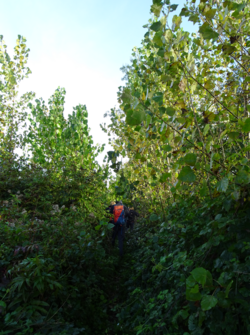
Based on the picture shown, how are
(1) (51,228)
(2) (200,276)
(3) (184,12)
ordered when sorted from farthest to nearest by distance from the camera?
1. (1) (51,228)
2. (3) (184,12)
3. (2) (200,276)


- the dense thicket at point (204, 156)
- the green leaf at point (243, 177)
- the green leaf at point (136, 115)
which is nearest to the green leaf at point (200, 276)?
the dense thicket at point (204, 156)

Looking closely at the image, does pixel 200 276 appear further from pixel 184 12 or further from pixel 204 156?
pixel 184 12

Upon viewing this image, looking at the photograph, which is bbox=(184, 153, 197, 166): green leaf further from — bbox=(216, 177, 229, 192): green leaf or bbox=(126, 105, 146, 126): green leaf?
bbox=(126, 105, 146, 126): green leaf

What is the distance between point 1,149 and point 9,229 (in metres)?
6.13

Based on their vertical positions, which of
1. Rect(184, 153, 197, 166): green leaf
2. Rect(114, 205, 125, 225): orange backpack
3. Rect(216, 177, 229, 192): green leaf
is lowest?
Rect(216, 177, 229, 192): green leaf

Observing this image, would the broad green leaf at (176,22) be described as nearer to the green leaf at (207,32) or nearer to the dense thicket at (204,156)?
the dense thicket at (204,156)

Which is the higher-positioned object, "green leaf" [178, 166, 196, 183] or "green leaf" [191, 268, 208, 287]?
"green leaf" [178, 166, 196, 183]

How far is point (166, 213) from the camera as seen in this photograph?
13.4 feet

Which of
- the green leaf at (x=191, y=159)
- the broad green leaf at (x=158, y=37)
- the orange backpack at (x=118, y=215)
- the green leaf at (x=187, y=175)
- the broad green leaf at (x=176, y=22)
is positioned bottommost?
the green leaf at (x=187, y=175)

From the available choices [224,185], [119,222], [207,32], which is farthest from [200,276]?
[119,222]

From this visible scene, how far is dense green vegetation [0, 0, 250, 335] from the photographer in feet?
5.28

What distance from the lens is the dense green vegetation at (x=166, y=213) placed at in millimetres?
1610

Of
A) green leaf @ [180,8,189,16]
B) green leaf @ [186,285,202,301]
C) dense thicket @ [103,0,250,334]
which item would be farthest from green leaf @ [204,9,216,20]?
green leaf @ [186,285,202,301]

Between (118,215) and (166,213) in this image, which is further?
(118,215)
